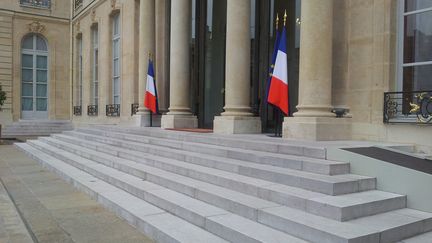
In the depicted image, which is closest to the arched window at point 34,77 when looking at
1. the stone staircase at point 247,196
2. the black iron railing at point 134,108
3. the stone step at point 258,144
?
the black iron railing at point 134,108

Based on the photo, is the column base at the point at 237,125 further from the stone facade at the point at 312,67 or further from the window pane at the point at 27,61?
the window pane at the point at 27,61

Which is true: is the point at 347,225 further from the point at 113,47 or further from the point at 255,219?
the point at 113,47

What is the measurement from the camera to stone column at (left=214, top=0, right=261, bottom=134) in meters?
9.35

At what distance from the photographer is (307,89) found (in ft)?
24.1

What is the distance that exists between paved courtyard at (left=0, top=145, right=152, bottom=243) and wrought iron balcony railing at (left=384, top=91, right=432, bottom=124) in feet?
14.8

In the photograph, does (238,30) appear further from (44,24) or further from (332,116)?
(44,24)

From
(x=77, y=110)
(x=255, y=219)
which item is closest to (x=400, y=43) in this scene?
(x=255, y=219)

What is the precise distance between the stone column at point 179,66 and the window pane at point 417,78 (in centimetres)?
645

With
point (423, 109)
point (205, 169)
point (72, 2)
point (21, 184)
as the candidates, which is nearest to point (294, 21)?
point (423, 109)

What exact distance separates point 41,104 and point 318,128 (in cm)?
2186

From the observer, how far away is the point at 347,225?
158 inches

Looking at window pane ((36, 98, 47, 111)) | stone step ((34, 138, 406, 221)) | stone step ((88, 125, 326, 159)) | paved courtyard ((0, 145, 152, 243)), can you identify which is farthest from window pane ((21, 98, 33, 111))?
stone step ((34, 138, 406, 221))

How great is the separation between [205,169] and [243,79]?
351 centimetres

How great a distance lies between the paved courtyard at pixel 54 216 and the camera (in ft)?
16.1
